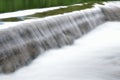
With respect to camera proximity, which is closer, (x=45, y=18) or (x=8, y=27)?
(x=8, y=27)

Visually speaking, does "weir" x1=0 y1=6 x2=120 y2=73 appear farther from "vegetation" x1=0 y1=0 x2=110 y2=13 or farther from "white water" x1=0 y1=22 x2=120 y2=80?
"vegetation" x1=0 y1=0 x2=110 y2=13

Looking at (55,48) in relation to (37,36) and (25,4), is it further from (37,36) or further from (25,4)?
(25,4)

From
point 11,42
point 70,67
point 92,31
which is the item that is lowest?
point 92,31

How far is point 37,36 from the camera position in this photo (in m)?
5.29

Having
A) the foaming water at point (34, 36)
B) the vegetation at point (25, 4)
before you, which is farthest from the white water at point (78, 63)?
the vegetation at point (25, 4)

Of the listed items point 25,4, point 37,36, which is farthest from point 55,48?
point 25,4

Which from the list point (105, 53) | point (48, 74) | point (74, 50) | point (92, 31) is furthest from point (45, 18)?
point (92, 31)

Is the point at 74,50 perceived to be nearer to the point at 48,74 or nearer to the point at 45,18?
the point at 45,18

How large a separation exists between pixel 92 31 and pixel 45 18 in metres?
2.30

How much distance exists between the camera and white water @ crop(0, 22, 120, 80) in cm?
440

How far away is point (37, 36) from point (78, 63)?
72cm

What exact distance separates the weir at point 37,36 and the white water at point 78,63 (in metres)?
0.11

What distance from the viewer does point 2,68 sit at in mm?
4266

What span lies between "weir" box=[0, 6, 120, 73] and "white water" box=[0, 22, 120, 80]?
0.11 meters
